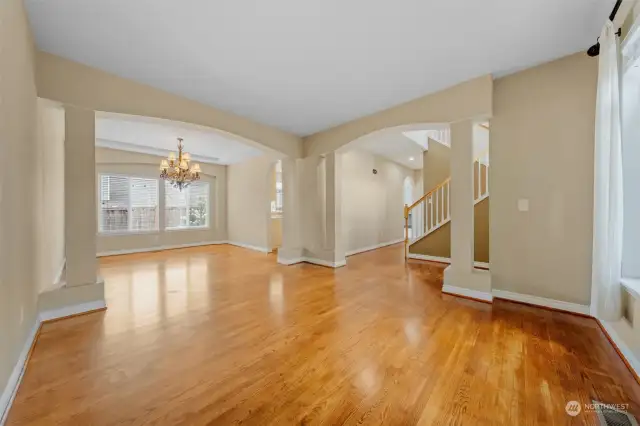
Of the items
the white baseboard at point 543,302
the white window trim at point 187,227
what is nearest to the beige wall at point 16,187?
the white baseboard at point 543,302

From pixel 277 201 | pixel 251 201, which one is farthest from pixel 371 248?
pixel 251 201

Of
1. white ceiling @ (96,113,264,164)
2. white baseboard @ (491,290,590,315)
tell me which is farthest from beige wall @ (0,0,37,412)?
white baseboard @ (491,290,590,315)

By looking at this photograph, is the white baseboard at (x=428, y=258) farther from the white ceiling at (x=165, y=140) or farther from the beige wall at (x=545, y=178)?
the white ceiling at (x=165, y=140)

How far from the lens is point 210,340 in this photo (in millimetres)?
2229

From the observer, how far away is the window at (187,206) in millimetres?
7928

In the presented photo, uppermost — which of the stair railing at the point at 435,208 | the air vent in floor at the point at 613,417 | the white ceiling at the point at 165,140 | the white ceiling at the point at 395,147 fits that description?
the white ceiling at the point at 395,147

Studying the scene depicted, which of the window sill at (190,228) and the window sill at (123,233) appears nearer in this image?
the window sill at (123,233)

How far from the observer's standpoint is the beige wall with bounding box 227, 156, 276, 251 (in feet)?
23.8

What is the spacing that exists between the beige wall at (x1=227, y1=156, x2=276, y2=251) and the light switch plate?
533 cm

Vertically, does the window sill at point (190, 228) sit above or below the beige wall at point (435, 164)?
below

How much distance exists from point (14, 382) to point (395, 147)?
7.22 meters

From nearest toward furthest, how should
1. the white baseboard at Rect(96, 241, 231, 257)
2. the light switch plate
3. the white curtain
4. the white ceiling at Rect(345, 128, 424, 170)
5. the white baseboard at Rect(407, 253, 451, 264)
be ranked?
the white curtain < the light switch plate < the white baseboard at Rect(407, 253, 451, 264) < the white ceiling at Rect(345, 128, 424, 170) < the white baseboard at Rect(96, 241, 231, 257)

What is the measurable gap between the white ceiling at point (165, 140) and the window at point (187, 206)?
1.12 metres

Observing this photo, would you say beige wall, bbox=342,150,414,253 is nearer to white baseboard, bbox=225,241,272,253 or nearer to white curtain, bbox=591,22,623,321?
white baseboard, bbox=225,241,272,253
